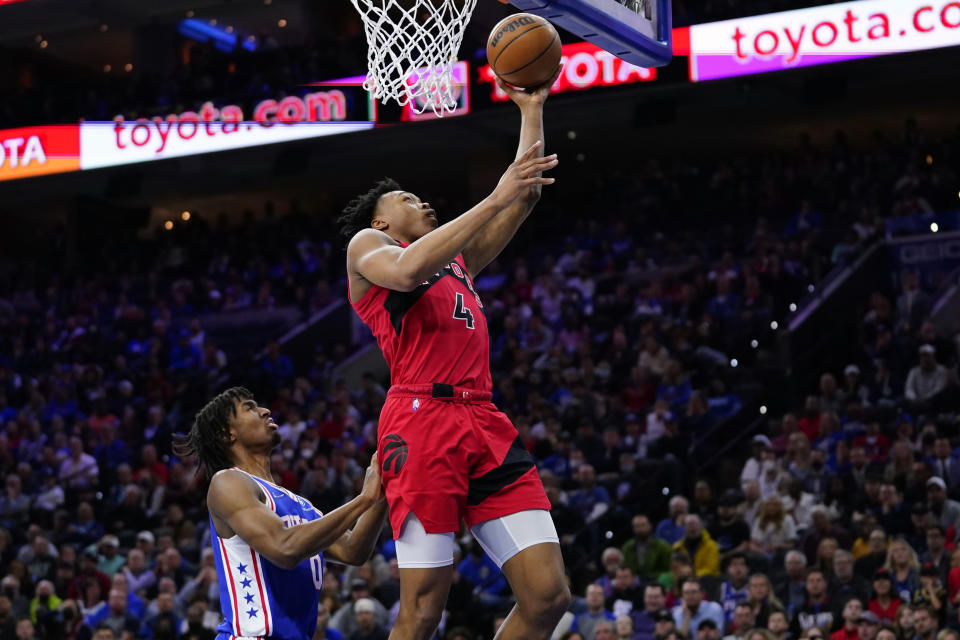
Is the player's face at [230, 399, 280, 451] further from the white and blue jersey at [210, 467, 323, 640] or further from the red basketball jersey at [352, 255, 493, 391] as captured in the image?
the red basketball jersey at [352, 255, 493, 391]

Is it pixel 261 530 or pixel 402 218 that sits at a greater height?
pixel 402 218

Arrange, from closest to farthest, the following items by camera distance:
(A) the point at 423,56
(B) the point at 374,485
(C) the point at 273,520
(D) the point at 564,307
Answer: (B) the point at 374,485 → (C) the point at 273,520 → (A) the point at 423,56 → (D) the point at 564,307

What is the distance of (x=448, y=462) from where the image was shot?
14.0 ft

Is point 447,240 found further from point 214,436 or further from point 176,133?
point 176,133

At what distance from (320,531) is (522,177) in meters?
1.37

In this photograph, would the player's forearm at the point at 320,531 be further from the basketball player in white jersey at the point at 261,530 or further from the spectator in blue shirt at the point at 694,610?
the spectator in blue shirt at the point at 694,610

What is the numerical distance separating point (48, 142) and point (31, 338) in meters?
3.29

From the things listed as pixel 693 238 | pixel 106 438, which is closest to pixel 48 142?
pixel 106 438

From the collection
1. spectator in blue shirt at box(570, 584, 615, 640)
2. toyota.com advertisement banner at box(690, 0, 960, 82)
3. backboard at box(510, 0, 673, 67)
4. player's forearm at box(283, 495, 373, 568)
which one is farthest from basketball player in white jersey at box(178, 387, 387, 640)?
toyota.com advertisement banner at box(690, 0, 960, 82)

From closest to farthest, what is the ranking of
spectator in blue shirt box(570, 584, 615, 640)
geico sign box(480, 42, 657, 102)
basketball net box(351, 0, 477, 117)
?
basketball net box(351, 0, 477, 117), spectator in blue shirt box(570, 584, 615, 640), geico sign box(480, 42, 657, 102)

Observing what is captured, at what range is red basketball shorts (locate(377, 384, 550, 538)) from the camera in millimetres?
4270

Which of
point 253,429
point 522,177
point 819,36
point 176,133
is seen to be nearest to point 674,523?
point 253,429

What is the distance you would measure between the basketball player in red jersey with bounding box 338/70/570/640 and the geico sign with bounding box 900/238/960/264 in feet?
39.1

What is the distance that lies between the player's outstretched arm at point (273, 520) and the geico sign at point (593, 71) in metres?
12.1
